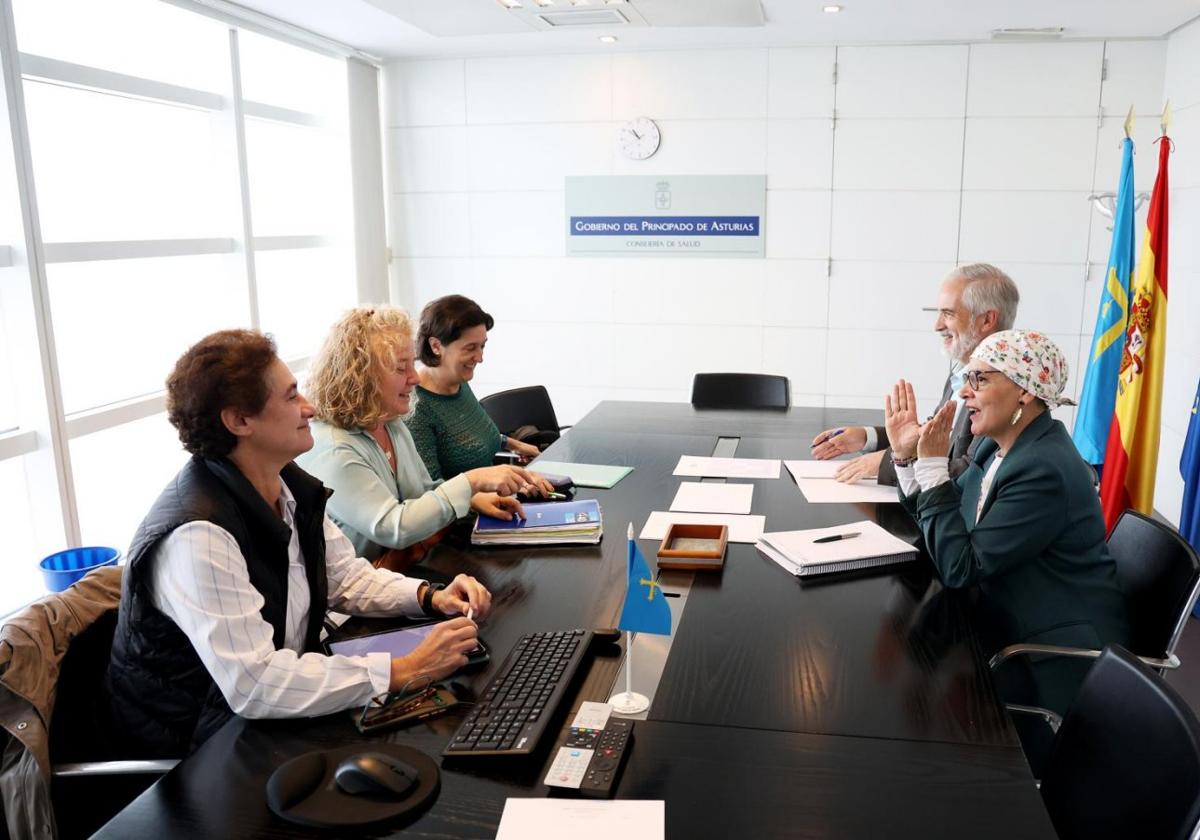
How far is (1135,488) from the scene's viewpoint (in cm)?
447

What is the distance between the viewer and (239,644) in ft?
5.29

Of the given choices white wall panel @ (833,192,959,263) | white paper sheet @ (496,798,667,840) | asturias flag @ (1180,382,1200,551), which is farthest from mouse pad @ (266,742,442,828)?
white wall panel @ (833,192,959,263)

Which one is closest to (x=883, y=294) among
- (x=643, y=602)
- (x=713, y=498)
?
(x=713, y=498)

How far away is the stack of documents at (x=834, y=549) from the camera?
2.23 metres

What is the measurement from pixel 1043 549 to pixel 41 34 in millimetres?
4270

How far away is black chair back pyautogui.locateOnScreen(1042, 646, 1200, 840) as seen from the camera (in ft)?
4.51

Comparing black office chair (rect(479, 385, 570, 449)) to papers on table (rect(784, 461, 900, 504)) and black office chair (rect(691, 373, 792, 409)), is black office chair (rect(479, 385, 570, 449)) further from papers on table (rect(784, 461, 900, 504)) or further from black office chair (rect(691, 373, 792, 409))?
papers on table (rect(784, 461, 900, 504))

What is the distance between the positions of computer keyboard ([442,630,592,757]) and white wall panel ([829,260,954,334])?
15.0 feet

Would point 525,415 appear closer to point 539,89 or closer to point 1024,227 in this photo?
point 539,89

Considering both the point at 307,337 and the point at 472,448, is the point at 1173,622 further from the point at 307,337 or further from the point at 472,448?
the point at 307,337

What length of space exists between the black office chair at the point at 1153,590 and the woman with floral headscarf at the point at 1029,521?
65 millimetres

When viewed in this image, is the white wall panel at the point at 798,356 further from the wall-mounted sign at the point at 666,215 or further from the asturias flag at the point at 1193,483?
the asturias flag at the point at 1193,483

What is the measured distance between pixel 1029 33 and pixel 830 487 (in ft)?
12.1

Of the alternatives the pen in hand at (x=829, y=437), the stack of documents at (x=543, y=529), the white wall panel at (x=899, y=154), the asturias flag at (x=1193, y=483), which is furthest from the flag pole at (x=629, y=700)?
the white wall panel at (x=899, y=154)
